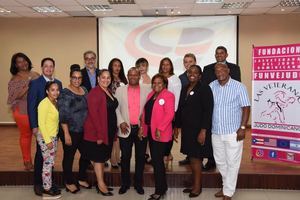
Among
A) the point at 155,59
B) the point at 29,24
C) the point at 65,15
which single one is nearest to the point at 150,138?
the point at 155,59

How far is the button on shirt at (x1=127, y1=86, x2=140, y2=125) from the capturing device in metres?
3.77

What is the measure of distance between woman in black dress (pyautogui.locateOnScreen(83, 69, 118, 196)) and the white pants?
1129 mm

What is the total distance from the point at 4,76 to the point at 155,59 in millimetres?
3988

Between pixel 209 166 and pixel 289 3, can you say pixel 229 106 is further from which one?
pixel 289 3

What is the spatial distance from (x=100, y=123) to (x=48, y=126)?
558mm

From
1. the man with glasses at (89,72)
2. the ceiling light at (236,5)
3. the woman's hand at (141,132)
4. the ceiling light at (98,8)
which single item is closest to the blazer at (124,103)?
the woman's hand at (141,132)

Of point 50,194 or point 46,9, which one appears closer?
point 50,194

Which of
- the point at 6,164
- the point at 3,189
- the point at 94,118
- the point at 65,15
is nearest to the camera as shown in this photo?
the point at 94,118

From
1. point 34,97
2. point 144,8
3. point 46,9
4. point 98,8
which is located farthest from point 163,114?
point 46,9

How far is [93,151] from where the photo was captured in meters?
3.69

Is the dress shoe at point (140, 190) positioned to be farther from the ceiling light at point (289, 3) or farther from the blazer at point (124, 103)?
the ceiling light at point (289, 3)

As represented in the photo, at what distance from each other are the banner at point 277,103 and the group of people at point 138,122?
1.15 meters

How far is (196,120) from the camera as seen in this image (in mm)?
3594

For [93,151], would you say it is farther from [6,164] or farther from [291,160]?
[291,160]
